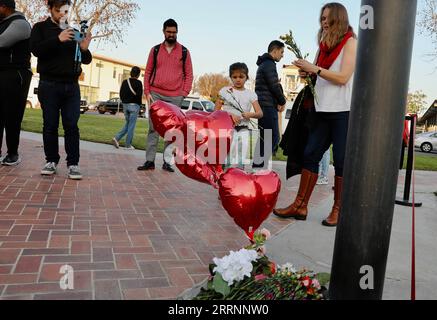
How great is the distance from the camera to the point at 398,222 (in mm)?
4051

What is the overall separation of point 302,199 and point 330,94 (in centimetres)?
96

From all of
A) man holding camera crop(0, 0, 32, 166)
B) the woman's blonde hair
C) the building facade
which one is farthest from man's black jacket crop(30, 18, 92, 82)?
the building facade

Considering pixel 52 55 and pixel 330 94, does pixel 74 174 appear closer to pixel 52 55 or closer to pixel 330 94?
pixel 52 55

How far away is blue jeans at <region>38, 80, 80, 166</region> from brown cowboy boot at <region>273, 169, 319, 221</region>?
243 centimetres

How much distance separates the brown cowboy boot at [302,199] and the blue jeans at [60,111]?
2.43 m

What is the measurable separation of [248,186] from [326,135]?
1.78 metres

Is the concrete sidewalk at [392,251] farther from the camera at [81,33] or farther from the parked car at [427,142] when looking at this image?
the parked car at [427,142]

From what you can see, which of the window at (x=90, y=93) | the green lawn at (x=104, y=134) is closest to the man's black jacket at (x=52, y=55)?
the green lawn at (x=104, y=134)

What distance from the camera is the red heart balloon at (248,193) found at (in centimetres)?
222

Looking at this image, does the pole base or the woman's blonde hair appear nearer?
the woman's blonde hair

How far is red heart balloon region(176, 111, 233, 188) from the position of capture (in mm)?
2365

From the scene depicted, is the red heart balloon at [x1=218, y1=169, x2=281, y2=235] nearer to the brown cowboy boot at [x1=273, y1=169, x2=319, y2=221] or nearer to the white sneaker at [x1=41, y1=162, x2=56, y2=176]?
the brown cowboy boot at [x1=273, y1=169, x2=319, y2=221]

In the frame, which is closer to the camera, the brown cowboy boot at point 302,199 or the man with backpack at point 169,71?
the brown cowboy boot at point 302,199
